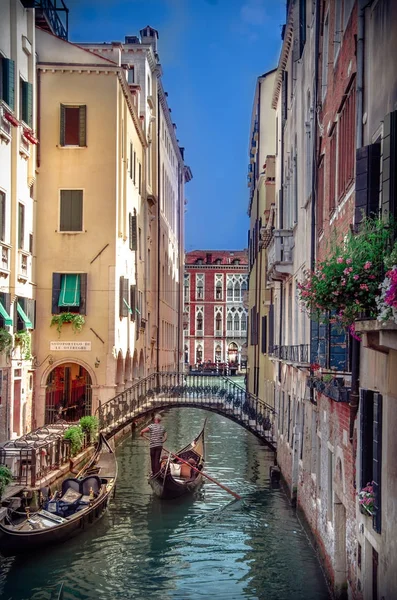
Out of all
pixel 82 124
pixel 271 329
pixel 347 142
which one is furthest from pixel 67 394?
pixel 347 142

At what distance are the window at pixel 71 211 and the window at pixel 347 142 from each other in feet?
48.3

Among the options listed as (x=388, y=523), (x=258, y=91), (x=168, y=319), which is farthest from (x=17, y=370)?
(x=168, y=319)

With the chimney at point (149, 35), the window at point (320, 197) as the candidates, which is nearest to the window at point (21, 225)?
the window at point (320, 197)

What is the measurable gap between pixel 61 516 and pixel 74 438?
469 cm

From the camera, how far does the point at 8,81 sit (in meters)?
18.0

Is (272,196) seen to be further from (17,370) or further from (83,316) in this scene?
(17,370)

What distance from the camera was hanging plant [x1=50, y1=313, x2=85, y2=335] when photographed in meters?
Answer: 23.4

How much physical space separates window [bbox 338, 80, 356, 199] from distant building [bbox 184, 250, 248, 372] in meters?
66.3

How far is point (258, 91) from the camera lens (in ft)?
92.5

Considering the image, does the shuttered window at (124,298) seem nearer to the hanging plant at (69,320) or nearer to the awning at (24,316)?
the hanging plant at (69,320)

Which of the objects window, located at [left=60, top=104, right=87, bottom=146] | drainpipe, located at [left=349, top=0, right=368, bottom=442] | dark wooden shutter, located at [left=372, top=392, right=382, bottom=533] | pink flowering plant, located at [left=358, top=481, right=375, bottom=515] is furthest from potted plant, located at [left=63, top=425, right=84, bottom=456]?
dark wooden shutter, located at [left=372, top=392, right=382, bottom=533]

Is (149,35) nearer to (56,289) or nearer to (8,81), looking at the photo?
(56,289)

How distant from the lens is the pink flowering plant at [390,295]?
533 cm

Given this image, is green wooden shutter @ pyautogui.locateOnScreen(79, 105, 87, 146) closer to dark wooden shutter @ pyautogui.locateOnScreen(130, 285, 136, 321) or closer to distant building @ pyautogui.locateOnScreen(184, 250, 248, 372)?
dark wooden shutter @ pyautogui.locateOnScreen(130, 285, 136, 321)
